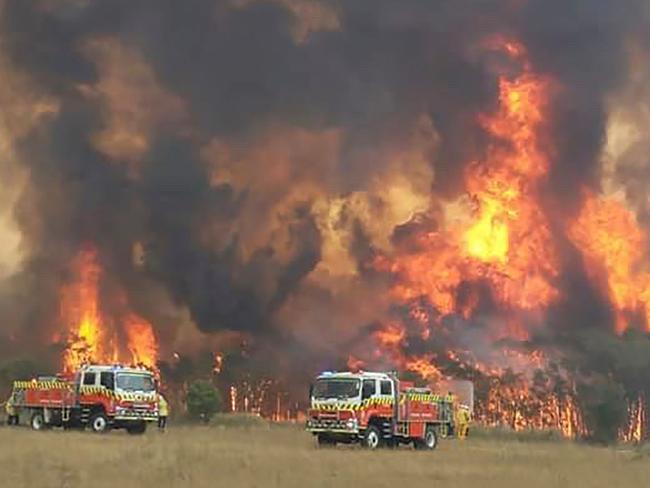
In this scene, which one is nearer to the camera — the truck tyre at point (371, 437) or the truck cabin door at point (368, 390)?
the truck tyre at point (371, 437)

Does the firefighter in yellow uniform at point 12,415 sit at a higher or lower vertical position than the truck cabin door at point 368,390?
lower

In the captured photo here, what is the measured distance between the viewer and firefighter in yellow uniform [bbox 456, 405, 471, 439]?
4869cm

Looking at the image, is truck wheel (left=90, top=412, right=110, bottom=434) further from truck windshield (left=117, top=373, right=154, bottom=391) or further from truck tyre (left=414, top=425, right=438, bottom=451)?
truck tyre (left=414, top=425, right=438, bottom=451)

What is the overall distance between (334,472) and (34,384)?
25367 mm

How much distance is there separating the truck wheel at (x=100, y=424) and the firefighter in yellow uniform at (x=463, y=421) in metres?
15.1

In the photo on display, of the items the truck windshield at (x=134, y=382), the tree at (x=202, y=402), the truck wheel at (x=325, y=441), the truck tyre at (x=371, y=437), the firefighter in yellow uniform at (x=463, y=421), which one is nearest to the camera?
the truck tyre at (x=371, y=437)

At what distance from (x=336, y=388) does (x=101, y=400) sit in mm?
11152

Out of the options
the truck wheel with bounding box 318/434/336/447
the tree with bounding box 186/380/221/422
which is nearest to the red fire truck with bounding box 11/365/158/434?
the truck wheel with bounding box 318/434/336/447

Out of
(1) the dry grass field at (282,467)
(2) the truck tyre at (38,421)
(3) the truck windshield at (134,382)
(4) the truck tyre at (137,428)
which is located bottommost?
(1) the dry grass field at (282,467)

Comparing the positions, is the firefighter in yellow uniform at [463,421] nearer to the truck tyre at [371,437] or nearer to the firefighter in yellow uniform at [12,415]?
the truck tyre at [371,437]

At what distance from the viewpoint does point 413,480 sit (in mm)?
22906

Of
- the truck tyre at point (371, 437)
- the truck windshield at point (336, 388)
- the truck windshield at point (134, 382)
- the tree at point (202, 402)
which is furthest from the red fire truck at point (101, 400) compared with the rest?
the tree at point (202, 402)

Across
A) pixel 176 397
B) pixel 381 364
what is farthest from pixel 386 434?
pixel 176 397

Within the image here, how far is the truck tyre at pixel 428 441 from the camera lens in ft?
123
